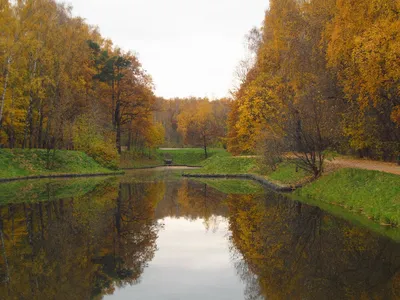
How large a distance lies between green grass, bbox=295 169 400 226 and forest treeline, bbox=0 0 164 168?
84.6ft

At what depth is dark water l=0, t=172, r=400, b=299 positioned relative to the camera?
7168 mm

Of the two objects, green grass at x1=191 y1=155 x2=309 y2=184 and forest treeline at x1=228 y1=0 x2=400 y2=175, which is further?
green grass at x1=191 y1=155 x2=309 y2=184

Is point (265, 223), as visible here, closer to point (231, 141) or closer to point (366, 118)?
point (366, 118)

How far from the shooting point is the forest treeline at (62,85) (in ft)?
113

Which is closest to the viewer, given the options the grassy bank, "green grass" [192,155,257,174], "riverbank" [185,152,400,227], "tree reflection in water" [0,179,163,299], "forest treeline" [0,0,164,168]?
"tree reflection in water" [0,179,163,299]

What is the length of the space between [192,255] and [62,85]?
3380cm

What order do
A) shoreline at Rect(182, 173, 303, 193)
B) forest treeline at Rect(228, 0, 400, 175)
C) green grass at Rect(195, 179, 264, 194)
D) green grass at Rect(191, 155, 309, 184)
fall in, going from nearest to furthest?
forest treeline at Rect(228, 0, 400, 175)
shoreline at Rect(182, 173, 303, 193)
green grass at Rect(195, 179, 264, 194)
green grass at Rect(191, 155, 309, 184)

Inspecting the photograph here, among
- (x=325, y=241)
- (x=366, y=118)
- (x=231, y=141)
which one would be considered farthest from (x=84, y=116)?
(x=325, y=241)

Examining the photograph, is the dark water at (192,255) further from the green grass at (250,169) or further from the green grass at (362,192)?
the green grass at (250,169)

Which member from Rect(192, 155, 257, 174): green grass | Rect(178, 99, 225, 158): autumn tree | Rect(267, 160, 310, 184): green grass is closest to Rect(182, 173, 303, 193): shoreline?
Rect(267, 160, 310, 184): green grass

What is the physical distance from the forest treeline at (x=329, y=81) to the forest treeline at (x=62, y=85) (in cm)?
1786

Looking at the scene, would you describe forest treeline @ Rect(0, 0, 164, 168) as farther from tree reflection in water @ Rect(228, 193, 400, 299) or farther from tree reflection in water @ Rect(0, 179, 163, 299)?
tree reflection in water @ Rect(228, 193, 400, 299)

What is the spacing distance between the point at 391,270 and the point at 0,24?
34.2 m

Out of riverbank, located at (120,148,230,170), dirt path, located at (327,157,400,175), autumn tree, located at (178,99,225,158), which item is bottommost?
riverbank, located at (120,148,230,170)
